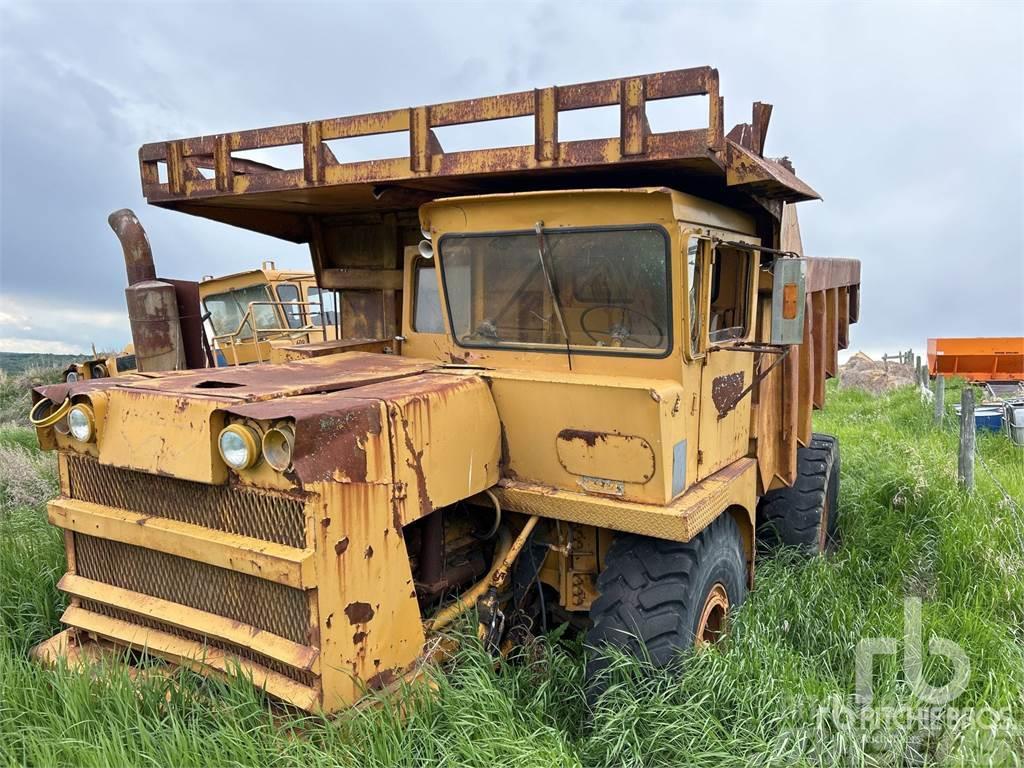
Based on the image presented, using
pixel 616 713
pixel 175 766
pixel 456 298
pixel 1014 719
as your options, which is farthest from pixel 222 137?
pixel 1014 719

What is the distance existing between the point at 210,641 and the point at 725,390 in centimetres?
279

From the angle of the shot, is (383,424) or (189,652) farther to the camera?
(189,652)

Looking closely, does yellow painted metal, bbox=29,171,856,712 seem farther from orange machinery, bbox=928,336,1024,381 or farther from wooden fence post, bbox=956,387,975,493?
orange machinery, bbox=928,336,1024,381

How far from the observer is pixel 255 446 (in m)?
2.78

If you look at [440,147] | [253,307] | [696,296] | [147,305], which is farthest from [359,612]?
[253,307]

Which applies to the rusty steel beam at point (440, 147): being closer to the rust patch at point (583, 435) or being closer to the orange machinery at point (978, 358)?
the rust patch at point (583, 435)

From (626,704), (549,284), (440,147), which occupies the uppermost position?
(440,147)

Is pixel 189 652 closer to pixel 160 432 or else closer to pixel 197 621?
pixel 197 621

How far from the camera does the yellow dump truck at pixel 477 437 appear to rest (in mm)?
2859

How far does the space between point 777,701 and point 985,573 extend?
252 cm

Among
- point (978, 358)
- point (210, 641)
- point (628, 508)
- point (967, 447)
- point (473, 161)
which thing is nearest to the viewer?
point (210, 641)

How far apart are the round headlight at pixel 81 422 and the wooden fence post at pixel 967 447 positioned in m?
6.68

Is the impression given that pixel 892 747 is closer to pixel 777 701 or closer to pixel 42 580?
pixel 777 701

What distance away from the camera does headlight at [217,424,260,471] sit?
108 inches
